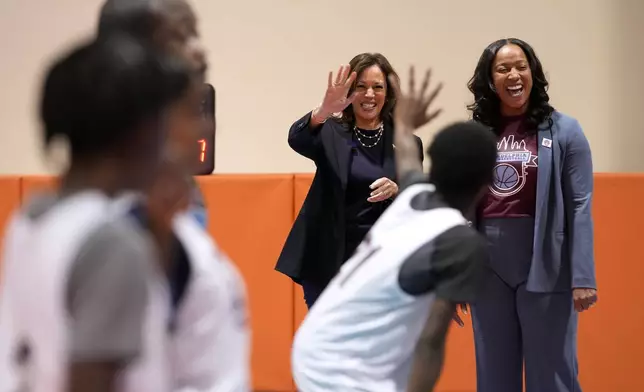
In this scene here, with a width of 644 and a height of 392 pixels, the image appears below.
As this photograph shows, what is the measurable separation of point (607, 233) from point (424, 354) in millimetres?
2330

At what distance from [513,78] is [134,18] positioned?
162 centimetres

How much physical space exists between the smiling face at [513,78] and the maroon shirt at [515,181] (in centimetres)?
10

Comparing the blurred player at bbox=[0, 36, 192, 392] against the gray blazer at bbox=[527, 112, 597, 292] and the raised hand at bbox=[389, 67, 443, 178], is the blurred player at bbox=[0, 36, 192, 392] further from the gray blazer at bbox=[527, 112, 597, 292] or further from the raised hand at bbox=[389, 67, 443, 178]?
the gray blazer at bbox=[527, 112, 597, 292]

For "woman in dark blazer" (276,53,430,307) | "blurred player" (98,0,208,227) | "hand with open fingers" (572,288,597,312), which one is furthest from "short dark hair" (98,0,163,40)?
"hand with open fingers" (572,288,597,312)

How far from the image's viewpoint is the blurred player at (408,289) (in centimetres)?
145

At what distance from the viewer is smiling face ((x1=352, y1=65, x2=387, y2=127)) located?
2.63 m

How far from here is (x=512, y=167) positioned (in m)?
2.53

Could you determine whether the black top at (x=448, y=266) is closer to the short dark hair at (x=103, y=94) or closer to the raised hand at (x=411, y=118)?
the raised hand at (x=411, y=118)

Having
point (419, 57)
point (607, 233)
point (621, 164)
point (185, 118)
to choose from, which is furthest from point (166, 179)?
point (621, 164)

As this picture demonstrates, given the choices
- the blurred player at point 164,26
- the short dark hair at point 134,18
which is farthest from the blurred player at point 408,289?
the short dark hair at point 134,18

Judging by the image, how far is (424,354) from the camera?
1.47m

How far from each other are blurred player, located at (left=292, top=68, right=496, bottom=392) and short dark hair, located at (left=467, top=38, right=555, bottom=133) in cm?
109

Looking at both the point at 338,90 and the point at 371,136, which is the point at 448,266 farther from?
the point at 371,136

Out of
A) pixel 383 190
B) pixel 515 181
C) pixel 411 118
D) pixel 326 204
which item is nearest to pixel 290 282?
pixel 326 204
